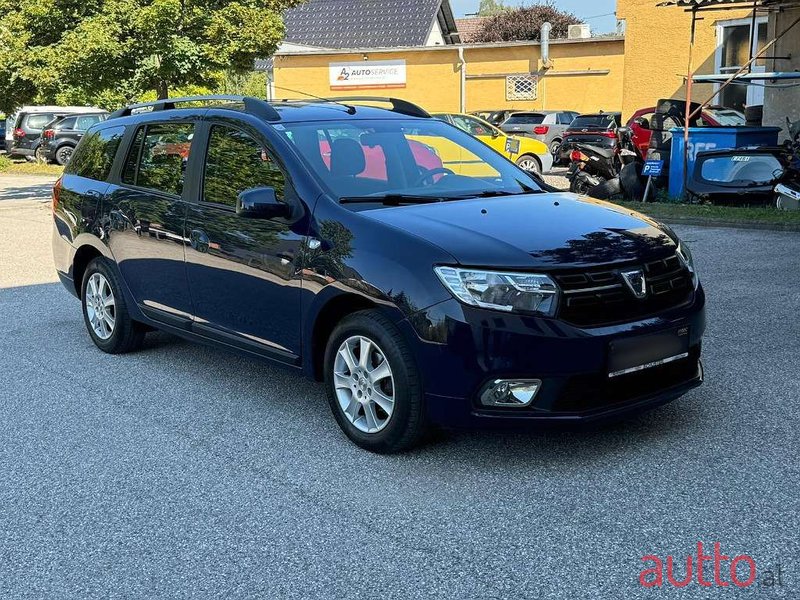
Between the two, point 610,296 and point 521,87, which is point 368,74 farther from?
point 610,296

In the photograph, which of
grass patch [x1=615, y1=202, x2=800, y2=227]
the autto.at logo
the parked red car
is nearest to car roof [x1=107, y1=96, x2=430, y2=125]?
the autto.at logo

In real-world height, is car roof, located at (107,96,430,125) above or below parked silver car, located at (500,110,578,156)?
above

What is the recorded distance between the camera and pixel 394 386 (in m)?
4.31

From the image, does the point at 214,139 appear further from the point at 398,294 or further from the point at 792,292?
the point at 792,292

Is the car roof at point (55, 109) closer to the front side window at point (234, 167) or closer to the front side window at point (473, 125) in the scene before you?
the front side window at point (473, 125)

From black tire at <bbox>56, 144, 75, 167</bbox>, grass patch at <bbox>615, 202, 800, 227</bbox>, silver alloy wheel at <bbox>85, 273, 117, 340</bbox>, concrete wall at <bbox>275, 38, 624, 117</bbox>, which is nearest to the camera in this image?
silver alloy wheel at <bbox>85, 273, 117, 340</bbox>

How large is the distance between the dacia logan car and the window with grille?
31844 mm

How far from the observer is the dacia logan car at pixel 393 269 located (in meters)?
4.10

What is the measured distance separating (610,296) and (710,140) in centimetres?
1094

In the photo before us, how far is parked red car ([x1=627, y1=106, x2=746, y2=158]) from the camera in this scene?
18297mm

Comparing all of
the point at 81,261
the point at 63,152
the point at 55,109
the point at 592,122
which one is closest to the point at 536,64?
the point at 592,122

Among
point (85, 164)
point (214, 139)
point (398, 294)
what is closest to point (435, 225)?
Answer: point (398, 294)

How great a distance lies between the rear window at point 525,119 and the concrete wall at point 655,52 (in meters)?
3.10

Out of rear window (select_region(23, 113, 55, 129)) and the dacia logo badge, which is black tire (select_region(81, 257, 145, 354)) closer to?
the dacia logo badge
